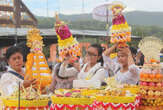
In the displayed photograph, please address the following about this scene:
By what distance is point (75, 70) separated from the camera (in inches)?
132

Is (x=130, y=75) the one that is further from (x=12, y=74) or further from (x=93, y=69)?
(x=12, y=74)

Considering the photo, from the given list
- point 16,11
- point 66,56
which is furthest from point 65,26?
point 16,11

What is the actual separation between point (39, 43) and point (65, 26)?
402 millimetres

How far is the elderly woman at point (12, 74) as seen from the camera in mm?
2576

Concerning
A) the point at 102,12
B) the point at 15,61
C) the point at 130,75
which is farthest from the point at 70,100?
the point at 102,12

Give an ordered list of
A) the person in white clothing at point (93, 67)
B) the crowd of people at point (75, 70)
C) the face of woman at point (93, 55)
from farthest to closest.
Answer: the face of woman at point (93, 55) → the person in white clothing at point (93, 67) → the crowd of people at point (75, 70)

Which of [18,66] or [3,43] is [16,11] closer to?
[3,43]

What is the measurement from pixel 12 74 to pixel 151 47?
1425 mm

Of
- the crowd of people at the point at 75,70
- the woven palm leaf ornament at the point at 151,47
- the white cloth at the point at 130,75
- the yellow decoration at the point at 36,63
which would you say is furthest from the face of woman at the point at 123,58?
the yellow decoration at the point at 36,63

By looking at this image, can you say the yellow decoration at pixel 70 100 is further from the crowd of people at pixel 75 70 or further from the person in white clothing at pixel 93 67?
the person in white clothing at pixel 93 67

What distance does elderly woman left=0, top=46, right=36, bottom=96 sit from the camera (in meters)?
2.58

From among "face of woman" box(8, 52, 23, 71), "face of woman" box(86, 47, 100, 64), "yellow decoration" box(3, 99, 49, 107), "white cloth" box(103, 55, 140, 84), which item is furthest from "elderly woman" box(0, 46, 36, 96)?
"white cloth" box(103, 55, 140, 84)

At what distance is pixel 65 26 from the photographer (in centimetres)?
324

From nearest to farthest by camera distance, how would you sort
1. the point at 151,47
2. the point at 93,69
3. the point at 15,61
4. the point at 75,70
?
the point at 151,47, the point at 15,61, the point at 93,69, the point at 75,70
